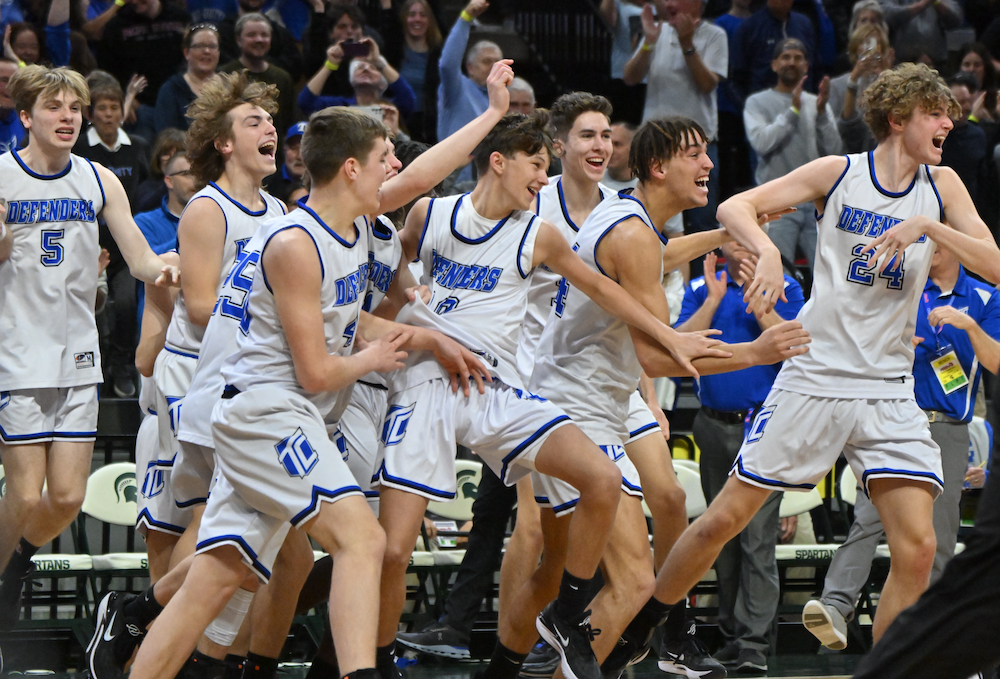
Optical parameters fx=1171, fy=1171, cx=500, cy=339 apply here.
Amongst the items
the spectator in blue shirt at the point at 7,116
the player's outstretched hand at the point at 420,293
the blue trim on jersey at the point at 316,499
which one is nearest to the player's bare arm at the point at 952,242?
the player's outstretched hand at the point at 420,293

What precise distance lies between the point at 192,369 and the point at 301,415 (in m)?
1.27

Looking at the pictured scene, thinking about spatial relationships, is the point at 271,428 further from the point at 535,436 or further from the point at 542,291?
the point at 542,291

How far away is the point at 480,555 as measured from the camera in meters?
6.15

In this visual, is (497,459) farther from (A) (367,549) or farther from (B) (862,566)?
(B) (862,566)

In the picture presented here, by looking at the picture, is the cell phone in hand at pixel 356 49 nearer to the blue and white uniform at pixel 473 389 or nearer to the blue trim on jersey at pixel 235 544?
the blue and white uniform at pixel 473 389

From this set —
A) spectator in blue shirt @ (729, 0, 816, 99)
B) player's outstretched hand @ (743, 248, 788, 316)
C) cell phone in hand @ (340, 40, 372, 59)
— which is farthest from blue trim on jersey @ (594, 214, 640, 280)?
spectator in blue shirt @ (729, 0, 816, 99)

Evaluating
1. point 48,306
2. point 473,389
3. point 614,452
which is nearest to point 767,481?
point 614,452

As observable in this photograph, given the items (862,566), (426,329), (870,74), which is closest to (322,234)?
(426,329)

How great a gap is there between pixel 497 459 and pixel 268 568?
100 cm

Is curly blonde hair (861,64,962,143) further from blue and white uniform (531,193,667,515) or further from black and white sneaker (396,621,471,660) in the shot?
black and white sneaker (396,621,471,660)

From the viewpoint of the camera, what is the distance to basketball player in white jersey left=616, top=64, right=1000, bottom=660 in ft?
15.0

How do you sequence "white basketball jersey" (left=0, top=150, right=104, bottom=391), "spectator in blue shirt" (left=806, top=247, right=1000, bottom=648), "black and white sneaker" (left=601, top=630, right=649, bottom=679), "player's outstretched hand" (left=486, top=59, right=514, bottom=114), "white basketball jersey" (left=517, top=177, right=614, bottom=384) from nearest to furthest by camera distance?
"player's outstretched hand" (left=486, top=59, right=514, bottom=114) → "black and white sneaker" (left=601, top=630, right=649, bottom=679) → "white basketball jersey" (left=0, top=150, right=104, bottom=391) → "white basketball jersey" (left=517, top=177, right=614, bottom=384) → "spectator in blue shirt" (left=806, top=247, right=1000, bottom=648)

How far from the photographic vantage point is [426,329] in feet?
14.3

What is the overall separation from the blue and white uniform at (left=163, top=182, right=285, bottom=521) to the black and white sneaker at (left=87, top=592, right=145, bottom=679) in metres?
0.49
